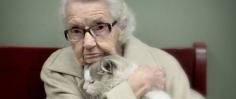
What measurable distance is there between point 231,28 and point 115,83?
83 cm

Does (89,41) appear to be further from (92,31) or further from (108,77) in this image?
(108,77)

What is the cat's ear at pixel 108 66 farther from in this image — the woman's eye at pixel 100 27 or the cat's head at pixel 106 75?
the woman's eye at pixel 100 27

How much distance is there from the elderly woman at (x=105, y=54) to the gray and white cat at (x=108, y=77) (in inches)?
0.9

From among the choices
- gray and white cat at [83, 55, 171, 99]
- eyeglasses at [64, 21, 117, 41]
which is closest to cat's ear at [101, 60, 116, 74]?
gray and white cat at [83, 55, 171, 99]

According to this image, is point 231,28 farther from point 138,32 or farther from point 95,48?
point 95,48

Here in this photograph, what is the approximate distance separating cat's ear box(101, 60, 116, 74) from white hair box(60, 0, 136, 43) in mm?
183

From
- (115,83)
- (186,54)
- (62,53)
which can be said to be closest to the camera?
(115,83)

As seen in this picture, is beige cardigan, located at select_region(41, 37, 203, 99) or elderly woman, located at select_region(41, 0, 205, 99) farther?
beige cardigan, located at select_region(41, 37, 203, 99)

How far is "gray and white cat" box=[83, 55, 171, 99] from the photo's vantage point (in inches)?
48.5

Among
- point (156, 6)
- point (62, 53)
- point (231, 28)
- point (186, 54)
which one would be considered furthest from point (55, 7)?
point (231, 28)

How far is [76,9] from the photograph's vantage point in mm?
1304

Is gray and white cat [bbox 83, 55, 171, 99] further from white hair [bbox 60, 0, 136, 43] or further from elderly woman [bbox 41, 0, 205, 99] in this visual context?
white hair [bbox 60, 0, 136, 43]

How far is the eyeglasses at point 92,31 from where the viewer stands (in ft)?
4.28

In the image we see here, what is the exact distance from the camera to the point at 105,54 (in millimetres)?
1337
